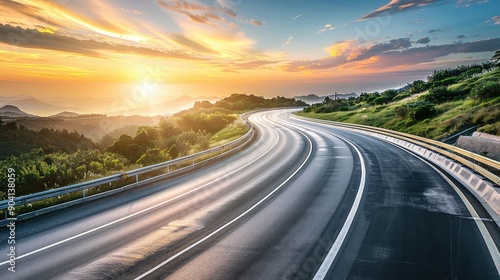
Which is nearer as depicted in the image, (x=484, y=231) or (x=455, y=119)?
(x=484, y=231)

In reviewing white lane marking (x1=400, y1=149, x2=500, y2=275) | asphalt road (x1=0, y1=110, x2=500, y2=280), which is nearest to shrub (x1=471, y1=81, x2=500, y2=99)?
asphalt road (x1=0, y1=110, x2=500, y2=280)

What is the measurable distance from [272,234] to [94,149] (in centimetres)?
3819

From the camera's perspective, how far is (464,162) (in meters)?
12.4

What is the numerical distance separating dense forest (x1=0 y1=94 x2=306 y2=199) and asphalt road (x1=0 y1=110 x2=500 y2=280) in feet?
25.5

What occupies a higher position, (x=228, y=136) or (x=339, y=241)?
(x=339, y=241)

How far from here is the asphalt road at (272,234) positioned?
6.05 metres

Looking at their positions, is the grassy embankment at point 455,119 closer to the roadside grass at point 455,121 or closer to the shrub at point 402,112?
the roadside grass at point 455,121

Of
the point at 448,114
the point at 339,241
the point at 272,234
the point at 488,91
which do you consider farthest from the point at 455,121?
the point at 272,234

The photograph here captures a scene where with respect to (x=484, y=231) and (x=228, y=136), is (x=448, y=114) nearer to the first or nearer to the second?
(x=228, y=136)

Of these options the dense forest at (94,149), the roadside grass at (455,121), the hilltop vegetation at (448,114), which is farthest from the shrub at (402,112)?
the dense forest at (94,149)

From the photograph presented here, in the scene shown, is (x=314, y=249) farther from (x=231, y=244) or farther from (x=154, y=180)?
(x=154, y=180)

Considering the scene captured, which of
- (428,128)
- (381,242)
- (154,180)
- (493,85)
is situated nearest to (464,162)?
(381,242)

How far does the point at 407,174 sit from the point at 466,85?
126 ft

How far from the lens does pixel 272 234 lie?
780 cm
